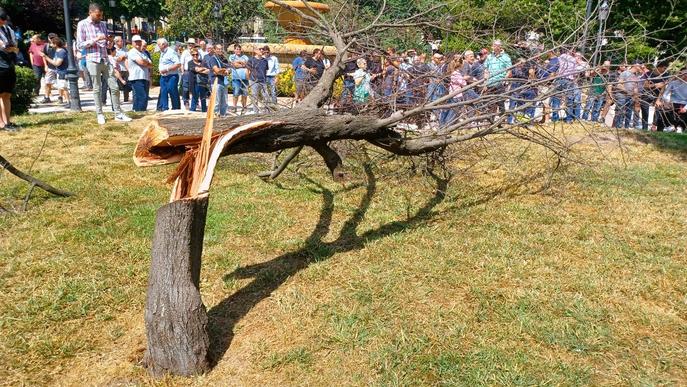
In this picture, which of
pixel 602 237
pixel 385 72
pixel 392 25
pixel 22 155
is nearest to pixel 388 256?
pixel 602 237

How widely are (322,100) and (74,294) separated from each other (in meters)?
2.32

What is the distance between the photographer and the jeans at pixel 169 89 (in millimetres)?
10781

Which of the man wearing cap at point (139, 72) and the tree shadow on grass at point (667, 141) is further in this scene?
the man wearing cap at point (139, 72)

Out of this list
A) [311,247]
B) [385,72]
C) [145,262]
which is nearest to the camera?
[145,262]

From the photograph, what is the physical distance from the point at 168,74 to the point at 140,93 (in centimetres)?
74

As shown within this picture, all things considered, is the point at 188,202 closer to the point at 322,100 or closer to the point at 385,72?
the point at 322,100

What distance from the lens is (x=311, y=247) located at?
4.09 metres

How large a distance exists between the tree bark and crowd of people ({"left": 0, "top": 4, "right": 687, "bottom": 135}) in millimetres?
1173

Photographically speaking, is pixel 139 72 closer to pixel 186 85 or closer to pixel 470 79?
pixel 186 85

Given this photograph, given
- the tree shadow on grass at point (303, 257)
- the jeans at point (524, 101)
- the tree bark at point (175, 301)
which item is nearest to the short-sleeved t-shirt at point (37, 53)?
the tree shadow on grass at point (303, 257)

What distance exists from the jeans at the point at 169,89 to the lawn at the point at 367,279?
4974mm

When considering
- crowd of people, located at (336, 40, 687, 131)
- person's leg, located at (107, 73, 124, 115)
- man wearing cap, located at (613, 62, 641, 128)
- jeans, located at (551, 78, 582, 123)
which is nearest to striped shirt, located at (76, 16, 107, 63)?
person's leg, located at (107, 73, 124, 115)

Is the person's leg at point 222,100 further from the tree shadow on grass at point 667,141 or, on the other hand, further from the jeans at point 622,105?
the tree shadow on grass at point 667,141

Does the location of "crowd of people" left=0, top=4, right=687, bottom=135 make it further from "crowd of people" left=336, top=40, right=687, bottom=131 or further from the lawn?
the lawn
